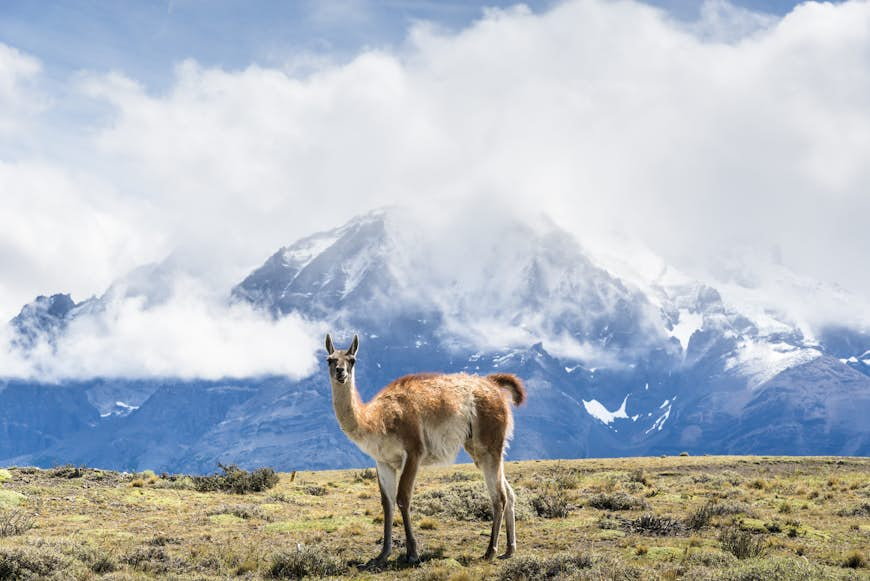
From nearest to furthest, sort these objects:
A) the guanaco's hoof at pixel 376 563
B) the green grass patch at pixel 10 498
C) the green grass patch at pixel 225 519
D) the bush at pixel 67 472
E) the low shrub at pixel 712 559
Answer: the low shrub at pixel 712 559
the guanaco's hoof at pixel 376 563
the green grass patch at pixel 225 519
the green grass patch at pixel 10 498
the bush at pixel 67 472

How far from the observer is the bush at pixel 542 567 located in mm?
13641

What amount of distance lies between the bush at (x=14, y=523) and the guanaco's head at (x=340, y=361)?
8.78 meters

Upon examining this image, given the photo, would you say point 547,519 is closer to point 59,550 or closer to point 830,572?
point 830,572

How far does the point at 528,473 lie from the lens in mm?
36156

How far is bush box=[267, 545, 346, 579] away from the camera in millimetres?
14328

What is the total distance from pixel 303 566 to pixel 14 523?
817cm

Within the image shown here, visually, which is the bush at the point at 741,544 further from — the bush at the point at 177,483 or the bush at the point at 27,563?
the bush at the point at 177,483

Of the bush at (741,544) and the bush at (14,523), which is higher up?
the bush at (14,523)

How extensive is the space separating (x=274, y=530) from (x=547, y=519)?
706 centimetres

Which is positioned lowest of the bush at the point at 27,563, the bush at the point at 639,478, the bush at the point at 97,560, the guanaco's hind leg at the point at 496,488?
the bush at the point at 639,478

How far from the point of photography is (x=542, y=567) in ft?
45.4

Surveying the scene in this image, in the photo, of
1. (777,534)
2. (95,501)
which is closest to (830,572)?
(777,534)

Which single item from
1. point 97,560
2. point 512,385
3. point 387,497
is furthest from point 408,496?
point 97,560

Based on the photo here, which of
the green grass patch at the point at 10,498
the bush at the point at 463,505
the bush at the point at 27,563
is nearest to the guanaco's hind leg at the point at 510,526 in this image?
the bush at the point at 463,505
